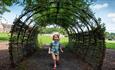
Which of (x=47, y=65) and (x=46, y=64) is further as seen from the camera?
(x=46, y=64)

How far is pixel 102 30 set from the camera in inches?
463

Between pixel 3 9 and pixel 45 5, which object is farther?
pixel 3 9

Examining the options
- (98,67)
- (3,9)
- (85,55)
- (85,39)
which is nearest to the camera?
(98,67)

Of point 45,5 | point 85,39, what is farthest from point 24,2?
point 45,5

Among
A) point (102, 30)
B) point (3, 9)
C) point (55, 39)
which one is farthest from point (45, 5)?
point (3, 9)

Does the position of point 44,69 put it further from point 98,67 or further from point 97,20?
point 97,20

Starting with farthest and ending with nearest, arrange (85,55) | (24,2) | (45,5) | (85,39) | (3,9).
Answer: (3,9) < (24,2) < (85,39) < (85,55) < (45,5)

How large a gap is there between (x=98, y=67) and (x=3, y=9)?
42.4 metres

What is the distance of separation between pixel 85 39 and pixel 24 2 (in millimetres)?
7074

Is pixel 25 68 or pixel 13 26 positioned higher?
pixel 13 26

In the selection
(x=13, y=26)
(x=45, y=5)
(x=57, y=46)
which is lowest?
(x=57, y=46)

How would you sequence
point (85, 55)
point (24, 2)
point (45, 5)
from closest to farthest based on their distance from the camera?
point (45, 5) < point (85, 55) < point (24, 2)

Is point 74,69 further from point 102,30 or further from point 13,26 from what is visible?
point 13,26

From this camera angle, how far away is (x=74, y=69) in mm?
11742
